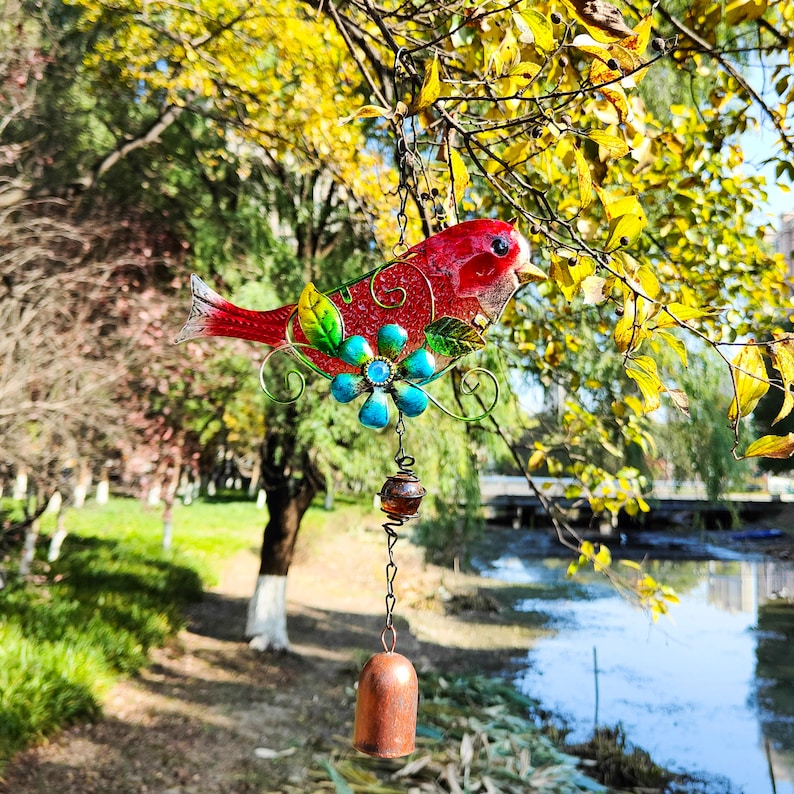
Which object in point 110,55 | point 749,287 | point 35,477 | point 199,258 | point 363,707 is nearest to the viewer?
point 363,707

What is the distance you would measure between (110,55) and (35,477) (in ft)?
11.2

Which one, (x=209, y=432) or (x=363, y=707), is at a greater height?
(x=209, y=432)

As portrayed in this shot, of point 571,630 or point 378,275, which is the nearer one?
point 378,275

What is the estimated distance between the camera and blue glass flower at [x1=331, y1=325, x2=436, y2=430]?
51.8 inches

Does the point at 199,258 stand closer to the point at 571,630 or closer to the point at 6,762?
the point at 6,762

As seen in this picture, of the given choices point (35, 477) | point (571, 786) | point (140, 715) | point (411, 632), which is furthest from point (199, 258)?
point (411, 632)

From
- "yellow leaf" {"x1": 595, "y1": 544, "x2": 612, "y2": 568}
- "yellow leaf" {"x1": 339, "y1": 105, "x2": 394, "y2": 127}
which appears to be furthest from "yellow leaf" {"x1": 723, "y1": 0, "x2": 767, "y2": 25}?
"yellow leaf" {"x1": 595, "y1": 544, "x2": 612, "y2": 568}

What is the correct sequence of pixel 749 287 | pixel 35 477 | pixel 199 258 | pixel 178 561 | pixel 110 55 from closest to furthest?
pixel 749 287 < pixel 110 55 < pixel 35 477 < pixel 199 258 < pixel 178 561

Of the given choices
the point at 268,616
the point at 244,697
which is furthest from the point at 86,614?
the point at 268,616

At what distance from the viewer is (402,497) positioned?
4.50ft

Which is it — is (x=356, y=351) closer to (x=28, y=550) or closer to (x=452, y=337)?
(x=452, y=337)

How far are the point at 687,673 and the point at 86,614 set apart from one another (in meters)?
7.24

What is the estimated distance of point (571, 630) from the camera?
10.9m

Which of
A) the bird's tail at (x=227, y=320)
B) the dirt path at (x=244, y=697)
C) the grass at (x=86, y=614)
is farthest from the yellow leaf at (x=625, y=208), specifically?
the grass at (x=86, y=614)
